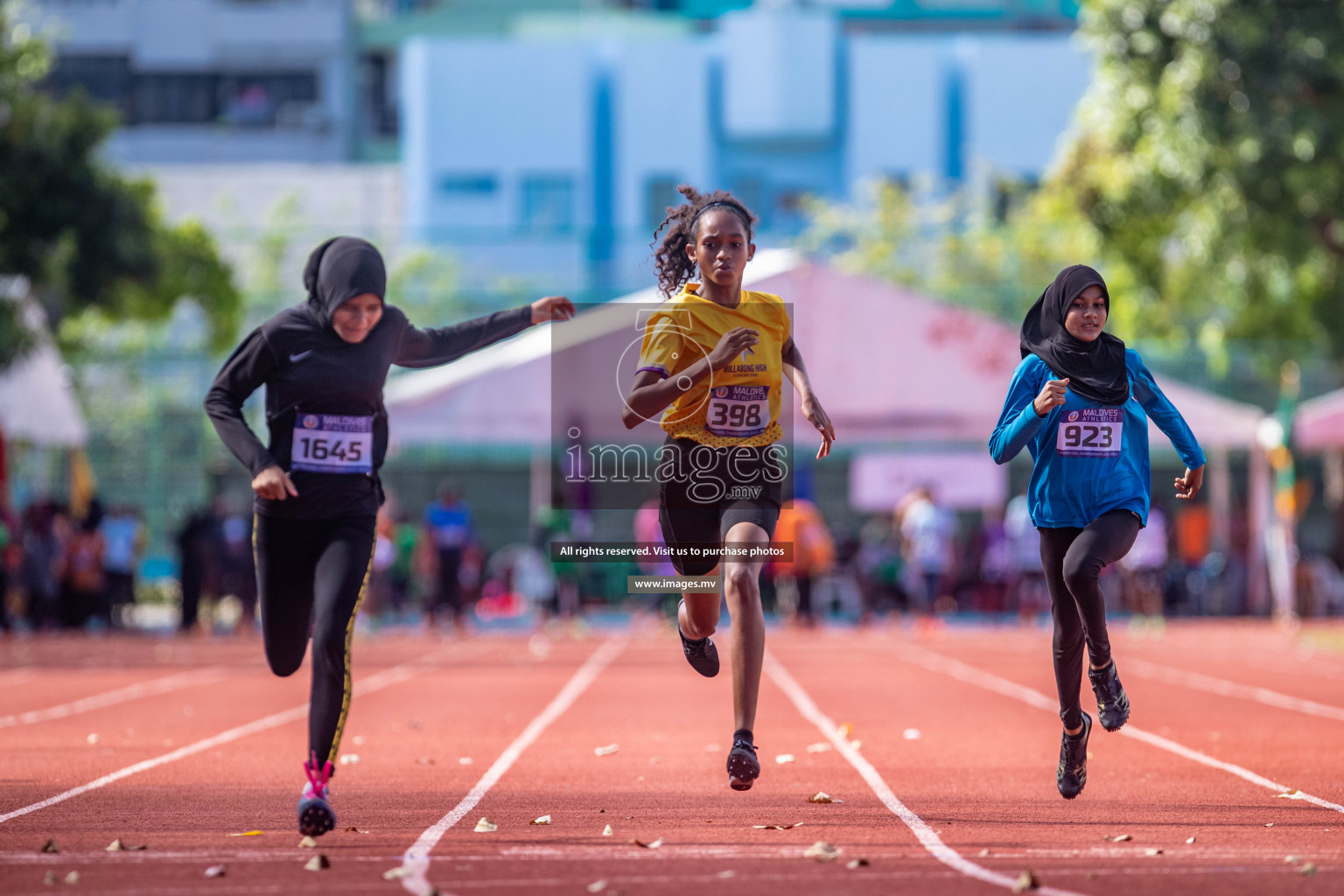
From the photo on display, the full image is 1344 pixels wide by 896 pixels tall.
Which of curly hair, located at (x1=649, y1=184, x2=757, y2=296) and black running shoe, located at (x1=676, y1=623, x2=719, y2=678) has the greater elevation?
curly hair, located at (x1=649, y1=184, x2=757, y2=296)

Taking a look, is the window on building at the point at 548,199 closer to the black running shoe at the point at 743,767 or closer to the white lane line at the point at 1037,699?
the white lane line at the point at 1037,699

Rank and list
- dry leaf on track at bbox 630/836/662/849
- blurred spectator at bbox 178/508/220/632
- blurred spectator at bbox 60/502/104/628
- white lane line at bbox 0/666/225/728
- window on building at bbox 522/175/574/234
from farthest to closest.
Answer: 1. window on building at bbox 522/175/574/234
2. blurred spectator at bbox 178/508/220/632
3. blurred spectator at bbox 60/502/104/628
4. white lane line at bbox 0/666/225/728
5. dry leaf on track at bbox 630/836/662/849

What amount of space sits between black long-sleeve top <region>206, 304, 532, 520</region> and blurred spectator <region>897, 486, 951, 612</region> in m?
17.1

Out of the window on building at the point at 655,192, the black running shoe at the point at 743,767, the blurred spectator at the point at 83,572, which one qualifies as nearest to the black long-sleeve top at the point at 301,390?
the black running shoe at the point at 743,767

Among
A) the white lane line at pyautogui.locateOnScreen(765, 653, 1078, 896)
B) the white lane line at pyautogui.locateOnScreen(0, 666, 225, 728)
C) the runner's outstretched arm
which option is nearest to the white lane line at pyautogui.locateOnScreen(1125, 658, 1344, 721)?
the white lane line at pyautogui.locateOnScreen(765, 653, 1078, 896)

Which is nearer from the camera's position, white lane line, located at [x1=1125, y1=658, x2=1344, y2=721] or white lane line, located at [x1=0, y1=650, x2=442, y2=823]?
white lane line, located at [x1=0, y1=650, x2=442, y2=823]

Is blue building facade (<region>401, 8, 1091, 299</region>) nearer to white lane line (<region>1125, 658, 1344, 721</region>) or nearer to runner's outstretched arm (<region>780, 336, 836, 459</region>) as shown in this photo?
white lane line (<region>1125, 658, 1344, 721</region>)

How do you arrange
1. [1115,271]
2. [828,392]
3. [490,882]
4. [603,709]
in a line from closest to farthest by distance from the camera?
1. [490,882]
2. [603,709]
3. [828,392]
4. [1115,271]

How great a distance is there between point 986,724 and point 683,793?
402cm

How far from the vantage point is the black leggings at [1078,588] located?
706cm

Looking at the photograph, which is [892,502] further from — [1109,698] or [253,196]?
[253,196]

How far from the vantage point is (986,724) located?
11.4m

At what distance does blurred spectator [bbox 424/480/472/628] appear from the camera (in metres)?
22.5

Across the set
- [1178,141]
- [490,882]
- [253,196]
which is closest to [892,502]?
[1178,141]
